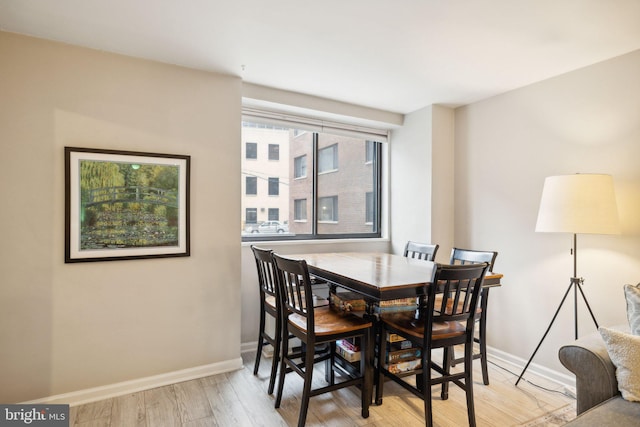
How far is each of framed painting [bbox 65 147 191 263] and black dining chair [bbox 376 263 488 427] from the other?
1.65 meters

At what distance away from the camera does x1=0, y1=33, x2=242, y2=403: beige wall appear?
2.19 m

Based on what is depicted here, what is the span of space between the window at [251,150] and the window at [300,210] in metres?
0.63

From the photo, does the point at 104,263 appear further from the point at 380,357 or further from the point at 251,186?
the point at 380,357

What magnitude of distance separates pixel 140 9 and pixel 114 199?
123cm

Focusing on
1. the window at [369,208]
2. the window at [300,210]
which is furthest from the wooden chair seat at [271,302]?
the window at [369,208]

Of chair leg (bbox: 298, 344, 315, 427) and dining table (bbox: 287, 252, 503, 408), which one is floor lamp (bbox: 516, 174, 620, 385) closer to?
dining table (bbox: 287, 252, 503, 408)

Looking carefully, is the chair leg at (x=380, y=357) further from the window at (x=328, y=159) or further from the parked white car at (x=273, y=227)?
the window at (x=328, y=159)

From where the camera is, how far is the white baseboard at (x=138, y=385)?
229cm

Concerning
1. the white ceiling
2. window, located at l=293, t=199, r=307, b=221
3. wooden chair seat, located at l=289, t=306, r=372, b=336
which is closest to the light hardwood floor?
wooden chair seat, located at l=289, t=306, r=372, b=336

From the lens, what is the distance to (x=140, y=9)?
75.8 inches

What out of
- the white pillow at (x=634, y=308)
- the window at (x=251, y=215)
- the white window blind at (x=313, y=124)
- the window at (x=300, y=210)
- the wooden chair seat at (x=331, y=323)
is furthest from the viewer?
the window at (x=300, y=210)

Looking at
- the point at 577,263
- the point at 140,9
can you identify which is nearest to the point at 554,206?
the point at 577,263

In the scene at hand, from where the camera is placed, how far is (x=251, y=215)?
3.42 meters

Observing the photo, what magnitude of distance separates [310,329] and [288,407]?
0.65m
